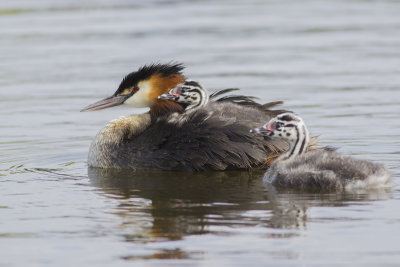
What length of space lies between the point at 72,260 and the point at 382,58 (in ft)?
32.7

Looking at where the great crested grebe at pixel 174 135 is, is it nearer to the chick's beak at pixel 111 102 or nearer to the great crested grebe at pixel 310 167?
the chick's beak at pixel 111 102

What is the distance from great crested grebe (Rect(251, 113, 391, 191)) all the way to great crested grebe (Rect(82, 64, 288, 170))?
548mm

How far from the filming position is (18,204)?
809 centimetres

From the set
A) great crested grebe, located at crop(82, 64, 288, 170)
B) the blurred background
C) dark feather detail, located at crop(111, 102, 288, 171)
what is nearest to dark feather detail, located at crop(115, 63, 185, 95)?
great crested grebe, located at crop(82, 64, 288, 170)

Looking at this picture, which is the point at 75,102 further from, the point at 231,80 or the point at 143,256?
the point at 143,256

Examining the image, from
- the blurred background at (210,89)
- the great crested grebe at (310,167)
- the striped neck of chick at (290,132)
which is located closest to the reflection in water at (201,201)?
the blurred background at (210,89)

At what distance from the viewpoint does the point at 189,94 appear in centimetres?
974

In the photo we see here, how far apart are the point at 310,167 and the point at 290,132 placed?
40 centimetres

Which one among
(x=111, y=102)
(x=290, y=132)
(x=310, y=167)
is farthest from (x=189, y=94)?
(x=310, y=167)

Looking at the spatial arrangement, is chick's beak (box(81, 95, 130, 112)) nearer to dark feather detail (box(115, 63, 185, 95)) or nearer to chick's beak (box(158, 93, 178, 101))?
dark feather detail (box(115, 63, 185, 95))

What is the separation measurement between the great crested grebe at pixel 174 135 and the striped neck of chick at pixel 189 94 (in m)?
0.12

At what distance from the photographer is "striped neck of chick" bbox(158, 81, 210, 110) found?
9.73 metres

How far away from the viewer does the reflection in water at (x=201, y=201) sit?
7.19 m

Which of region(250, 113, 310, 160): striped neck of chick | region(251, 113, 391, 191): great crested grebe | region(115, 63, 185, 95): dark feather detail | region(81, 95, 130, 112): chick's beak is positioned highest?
region(115, 63, 185, 95): dark feather detail
